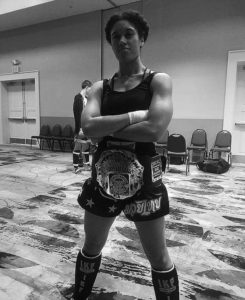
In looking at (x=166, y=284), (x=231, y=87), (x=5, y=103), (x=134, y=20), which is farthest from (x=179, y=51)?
(x=5, y=103)

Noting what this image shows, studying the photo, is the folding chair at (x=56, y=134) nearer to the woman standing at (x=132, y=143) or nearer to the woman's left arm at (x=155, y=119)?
the woman standing at (x=132, y=143)

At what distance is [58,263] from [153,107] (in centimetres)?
142

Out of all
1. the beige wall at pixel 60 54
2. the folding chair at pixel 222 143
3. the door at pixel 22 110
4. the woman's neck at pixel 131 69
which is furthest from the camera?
the door at pixel 22 110

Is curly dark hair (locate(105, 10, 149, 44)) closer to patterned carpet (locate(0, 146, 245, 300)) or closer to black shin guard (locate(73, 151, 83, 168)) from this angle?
patterned carpet (locate(0, 146, 245, 300))

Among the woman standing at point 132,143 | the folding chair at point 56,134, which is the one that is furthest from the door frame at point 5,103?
the woman standing at point 132,143

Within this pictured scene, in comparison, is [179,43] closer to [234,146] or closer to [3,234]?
[234,146]

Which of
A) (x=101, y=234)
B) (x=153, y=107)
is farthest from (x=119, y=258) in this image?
(x=153, y=107)

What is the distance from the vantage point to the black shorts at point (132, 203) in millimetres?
1063

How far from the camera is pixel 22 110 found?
8.97m

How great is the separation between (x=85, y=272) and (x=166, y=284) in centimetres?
39

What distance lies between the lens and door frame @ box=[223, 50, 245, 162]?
5.51 metres

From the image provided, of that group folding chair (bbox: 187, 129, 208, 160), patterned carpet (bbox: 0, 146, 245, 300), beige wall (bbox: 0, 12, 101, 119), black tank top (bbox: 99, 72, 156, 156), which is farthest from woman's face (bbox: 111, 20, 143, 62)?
beige wall (bbox: 0, 12, 101, 119)

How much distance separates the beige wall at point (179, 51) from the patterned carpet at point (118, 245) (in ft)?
8.47

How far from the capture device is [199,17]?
580cm
